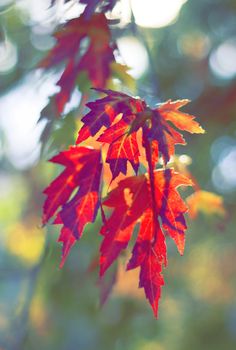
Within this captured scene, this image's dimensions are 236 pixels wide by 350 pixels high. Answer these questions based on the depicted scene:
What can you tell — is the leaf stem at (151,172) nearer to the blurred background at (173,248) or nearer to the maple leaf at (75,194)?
the maple leaf at (75,194)

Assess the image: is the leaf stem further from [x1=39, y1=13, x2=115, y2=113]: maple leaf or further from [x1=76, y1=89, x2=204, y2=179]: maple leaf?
[x1=39, y1=13, x2=115, y2=113]: maple leaf

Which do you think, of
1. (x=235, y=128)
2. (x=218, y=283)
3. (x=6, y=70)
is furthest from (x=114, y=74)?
(x=218, y=283)

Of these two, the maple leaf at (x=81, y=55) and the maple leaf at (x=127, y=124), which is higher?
the maple leaf at (x=81, y=55)

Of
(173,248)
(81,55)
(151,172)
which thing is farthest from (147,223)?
(173,248)

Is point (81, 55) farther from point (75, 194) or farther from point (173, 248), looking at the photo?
point (173, 248)

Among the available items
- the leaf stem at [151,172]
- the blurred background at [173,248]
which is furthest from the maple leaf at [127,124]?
the blurred background at [173,248]
